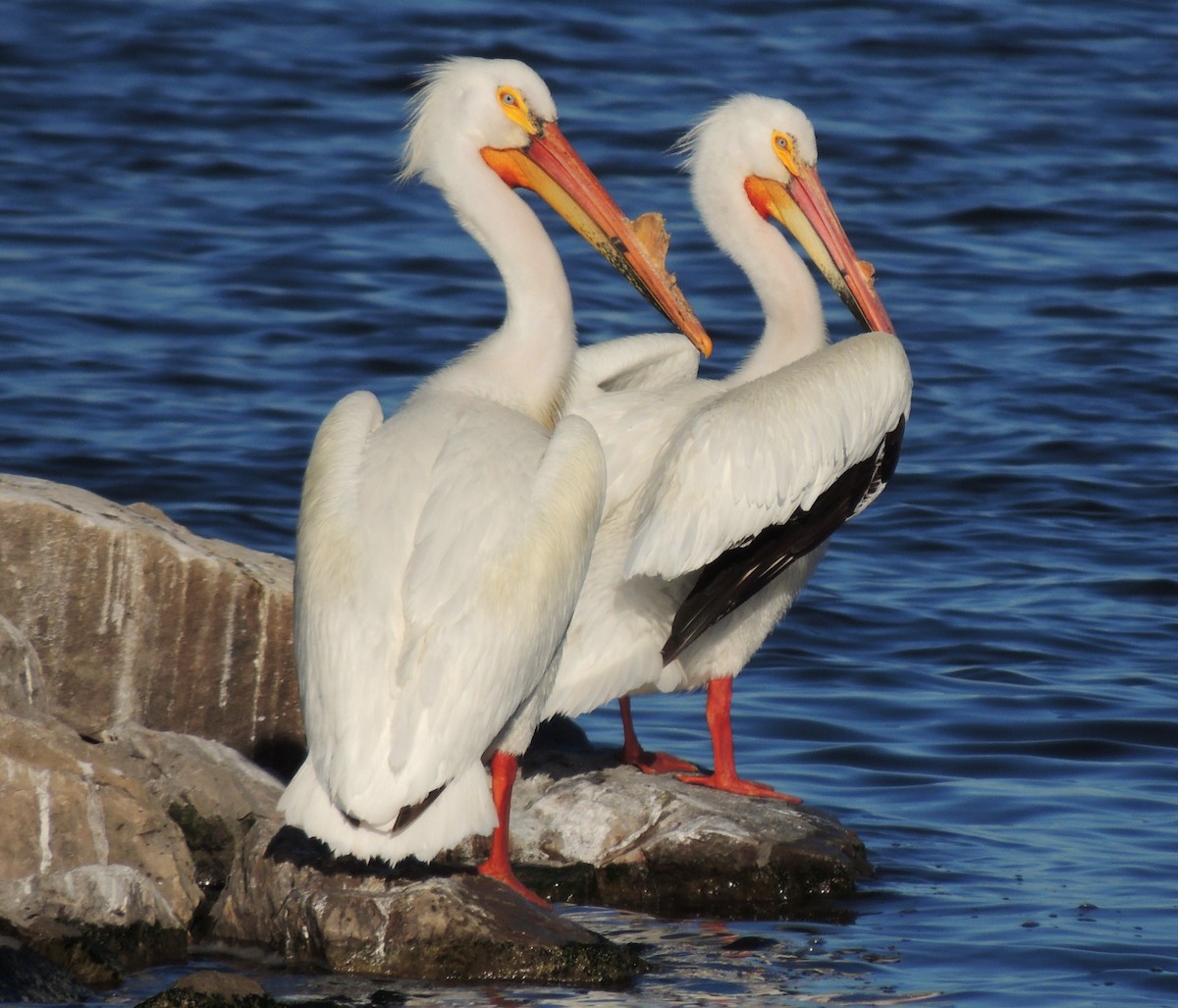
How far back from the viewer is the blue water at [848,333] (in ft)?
19.9

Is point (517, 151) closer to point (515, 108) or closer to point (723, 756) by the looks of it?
point (515, 108)

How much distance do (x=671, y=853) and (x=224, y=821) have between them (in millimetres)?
1194

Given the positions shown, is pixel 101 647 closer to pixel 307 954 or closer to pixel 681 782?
pixel 307 954

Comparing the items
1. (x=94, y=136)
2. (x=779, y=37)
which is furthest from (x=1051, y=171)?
(x=94, y=136)

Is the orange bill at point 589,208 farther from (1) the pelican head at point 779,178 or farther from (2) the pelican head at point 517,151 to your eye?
(1) the pelican head at point 779,178

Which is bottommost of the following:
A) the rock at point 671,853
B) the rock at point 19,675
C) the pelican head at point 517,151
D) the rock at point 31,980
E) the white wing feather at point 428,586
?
the rock at point 671,853

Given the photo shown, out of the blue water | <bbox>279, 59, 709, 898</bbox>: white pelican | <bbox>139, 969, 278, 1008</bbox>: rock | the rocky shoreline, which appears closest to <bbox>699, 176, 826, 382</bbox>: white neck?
<bbox>279, 59, 709, 898</bbox>: white pelican

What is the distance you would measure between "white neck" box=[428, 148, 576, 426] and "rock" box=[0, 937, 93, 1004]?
1.77 metres

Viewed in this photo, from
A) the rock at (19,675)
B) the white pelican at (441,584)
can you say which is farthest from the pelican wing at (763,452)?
the rock at (19,675)

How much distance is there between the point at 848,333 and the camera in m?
12.5

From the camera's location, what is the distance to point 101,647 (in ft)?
18.7

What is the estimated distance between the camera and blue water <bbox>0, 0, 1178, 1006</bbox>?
Result: 6062 millimetres

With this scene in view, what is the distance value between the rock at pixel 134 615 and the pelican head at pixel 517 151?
4.07ft

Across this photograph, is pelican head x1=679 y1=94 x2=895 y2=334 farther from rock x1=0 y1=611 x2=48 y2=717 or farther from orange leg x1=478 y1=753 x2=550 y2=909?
rock x1=0 y1=611 x2=48 y2=717
